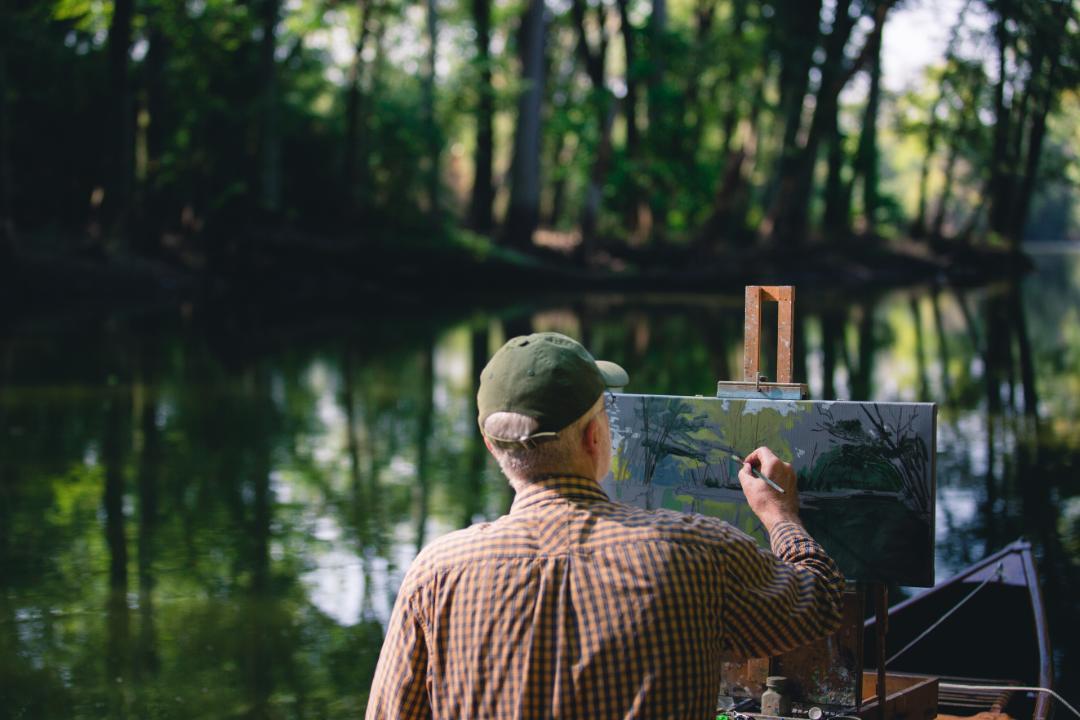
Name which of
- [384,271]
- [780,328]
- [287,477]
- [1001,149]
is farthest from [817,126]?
[780,328]

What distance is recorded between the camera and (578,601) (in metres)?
2.75

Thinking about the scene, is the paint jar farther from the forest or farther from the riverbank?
the riverbank

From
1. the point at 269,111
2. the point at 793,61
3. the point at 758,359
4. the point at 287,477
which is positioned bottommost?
the point at 287,477

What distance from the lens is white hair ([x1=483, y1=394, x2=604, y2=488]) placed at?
2842 millimetres

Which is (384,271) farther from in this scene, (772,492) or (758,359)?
(772,492)

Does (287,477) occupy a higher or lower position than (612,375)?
lower

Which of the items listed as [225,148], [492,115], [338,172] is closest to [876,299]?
[492,115]

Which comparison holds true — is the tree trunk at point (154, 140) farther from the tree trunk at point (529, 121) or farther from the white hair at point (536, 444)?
the white hair at point (536, 444)

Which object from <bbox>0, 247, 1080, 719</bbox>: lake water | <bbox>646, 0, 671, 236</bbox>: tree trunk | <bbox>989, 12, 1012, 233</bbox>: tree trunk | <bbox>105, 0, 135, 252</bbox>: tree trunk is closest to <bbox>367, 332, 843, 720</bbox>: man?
<bbox>0, 247, 1080, 719</bbox>: lake water

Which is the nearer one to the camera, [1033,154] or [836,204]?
[1033,154]

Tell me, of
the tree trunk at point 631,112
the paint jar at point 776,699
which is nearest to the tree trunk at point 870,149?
the tree trunk at point 631,112

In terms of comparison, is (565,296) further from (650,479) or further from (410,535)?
(650,479)

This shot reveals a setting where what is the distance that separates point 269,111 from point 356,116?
8.53ft

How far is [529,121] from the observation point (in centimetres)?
3634
